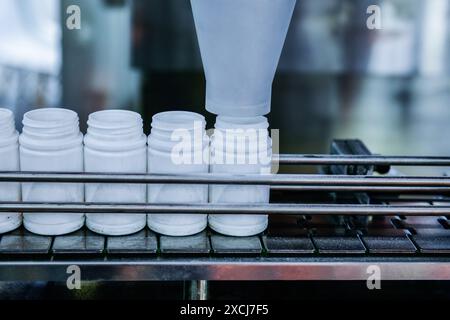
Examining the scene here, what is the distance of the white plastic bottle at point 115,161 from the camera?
1178 mm

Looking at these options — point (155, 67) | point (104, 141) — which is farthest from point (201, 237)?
point (155, 67)

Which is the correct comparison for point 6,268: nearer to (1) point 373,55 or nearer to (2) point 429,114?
(1) point 373,55

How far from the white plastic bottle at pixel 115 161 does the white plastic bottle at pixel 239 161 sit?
0.49 feet

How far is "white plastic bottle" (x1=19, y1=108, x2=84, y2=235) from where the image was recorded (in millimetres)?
1167

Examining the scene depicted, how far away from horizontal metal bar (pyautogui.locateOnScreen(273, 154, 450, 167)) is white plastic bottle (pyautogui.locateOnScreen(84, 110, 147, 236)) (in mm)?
292

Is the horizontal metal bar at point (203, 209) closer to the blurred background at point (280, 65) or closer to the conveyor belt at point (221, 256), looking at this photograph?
the conveyor belt at point (221, 256)

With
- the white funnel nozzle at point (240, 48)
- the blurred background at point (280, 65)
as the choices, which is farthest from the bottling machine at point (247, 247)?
the blurred background at point (280, 65)

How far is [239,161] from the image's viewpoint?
3.95 ft

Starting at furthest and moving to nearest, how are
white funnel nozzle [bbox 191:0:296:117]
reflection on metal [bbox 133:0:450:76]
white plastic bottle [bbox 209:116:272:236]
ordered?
reflection on metal [bbox 133:0:450:76], white plastic bottle [bbox 209:116:272:236], white funnel nozzle [bbox 191:0:296:117]

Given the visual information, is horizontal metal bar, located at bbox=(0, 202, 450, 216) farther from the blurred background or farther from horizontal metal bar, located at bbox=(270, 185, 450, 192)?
the blurred background

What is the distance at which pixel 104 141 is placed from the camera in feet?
3.88

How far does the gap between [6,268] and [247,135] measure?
1.70ft

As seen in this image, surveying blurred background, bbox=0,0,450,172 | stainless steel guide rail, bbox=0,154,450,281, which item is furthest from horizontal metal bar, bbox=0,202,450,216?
blurred background, bbox=0,0,450,172

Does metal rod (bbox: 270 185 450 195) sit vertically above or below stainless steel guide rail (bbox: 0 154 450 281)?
above
